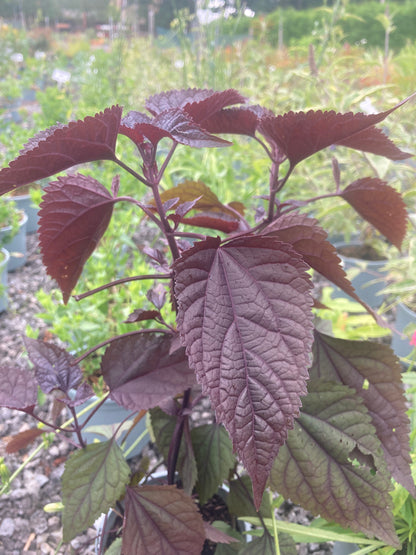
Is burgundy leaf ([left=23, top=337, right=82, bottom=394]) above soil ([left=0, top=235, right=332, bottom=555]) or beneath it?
above

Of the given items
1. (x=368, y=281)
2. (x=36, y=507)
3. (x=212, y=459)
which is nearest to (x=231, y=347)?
(x=212, y=459)

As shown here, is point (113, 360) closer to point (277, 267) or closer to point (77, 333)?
point (277, 267)

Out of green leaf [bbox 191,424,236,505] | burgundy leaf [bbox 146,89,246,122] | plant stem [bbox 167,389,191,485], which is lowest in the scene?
green leaf [bbox 191,424,236,505]

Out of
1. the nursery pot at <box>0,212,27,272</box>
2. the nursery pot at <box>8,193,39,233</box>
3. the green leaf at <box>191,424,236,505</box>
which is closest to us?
the green leaf at <box>191,424,236,505</box>

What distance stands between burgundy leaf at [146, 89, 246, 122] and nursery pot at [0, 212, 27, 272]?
1990mm

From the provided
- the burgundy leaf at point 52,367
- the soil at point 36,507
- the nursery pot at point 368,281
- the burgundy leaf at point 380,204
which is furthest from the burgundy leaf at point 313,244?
the nursery pot at point 368,281

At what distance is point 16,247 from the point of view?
8.22ft

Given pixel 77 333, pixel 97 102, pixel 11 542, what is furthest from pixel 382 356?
pixel 97 102

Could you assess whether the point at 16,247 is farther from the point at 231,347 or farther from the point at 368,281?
the point at 231,347

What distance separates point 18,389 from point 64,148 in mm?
367

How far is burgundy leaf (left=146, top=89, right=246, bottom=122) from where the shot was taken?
54cm

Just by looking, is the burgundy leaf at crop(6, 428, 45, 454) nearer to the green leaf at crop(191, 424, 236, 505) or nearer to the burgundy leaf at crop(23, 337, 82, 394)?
the burgundy leaf at crop(23, 337, 82, 394)

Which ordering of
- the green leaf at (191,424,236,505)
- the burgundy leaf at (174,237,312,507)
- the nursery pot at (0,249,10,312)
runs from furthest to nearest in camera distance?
1. the nursery pot at (0,249,10,312)
2. the green leaf at (191,424,236,505)
3. the burgundy leaf at (174,237,312,507)

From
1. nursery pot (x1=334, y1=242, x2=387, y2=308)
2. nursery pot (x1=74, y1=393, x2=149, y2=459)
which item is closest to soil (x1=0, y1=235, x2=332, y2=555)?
nursery pot (x1=74, y1=393, x2=149, y2=459)
